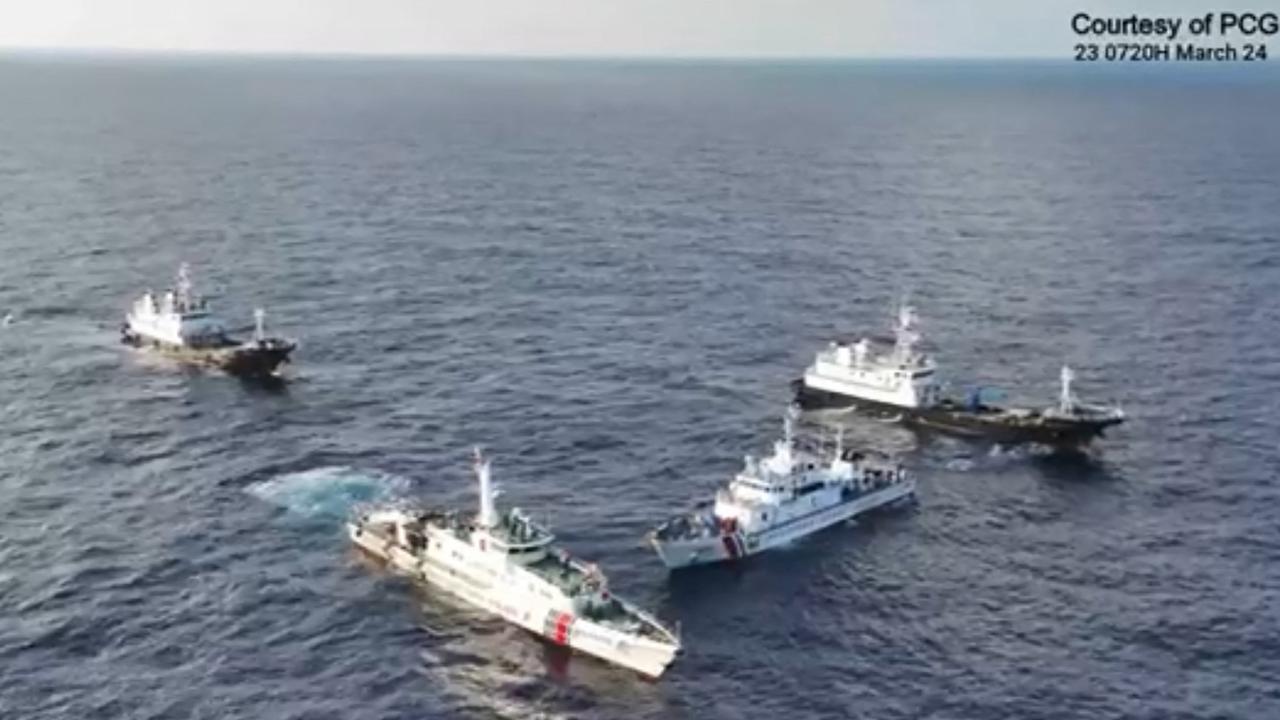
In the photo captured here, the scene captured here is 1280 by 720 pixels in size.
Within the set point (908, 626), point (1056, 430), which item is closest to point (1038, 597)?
point (908, 626)

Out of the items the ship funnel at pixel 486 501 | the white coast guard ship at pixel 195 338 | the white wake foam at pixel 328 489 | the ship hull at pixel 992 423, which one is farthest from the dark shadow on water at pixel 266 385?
the ship hull at pixel 992 423

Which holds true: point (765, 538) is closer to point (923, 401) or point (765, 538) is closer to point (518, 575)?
point (518, 575)

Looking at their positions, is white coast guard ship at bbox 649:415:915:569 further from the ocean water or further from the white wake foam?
the white wake foam

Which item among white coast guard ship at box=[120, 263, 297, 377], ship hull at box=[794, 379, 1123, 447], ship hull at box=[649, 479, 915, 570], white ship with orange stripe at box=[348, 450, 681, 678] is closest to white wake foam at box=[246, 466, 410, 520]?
white ship with orange stripe at box=[348, 450, 681, 678]

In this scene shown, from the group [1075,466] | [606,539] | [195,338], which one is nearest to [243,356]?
[195,338]

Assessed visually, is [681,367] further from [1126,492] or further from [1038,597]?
[1038,597]

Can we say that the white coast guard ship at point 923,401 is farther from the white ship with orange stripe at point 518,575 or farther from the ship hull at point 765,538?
the white ship with orange stripe at point 518,575
